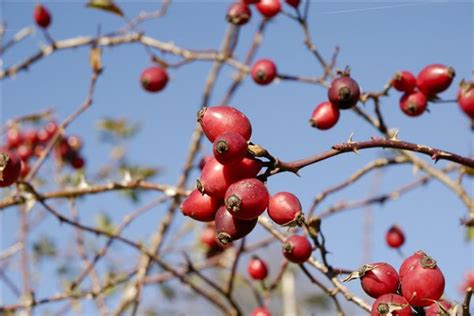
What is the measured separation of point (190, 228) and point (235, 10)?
183 cm

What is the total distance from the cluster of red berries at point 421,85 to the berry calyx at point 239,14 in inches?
44.7

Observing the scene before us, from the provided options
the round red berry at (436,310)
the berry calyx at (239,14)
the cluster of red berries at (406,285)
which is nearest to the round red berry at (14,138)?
the berry calyx at (239,14)

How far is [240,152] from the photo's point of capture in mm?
1267

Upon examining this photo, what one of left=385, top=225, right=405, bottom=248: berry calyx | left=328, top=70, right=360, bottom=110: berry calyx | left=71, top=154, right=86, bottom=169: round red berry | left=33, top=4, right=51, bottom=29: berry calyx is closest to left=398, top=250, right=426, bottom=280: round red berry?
left=328, top=70, right=360, bottom=110: berry calyx

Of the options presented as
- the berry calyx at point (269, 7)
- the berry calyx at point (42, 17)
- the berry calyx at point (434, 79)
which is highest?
the berry calyx at point (42, 17)

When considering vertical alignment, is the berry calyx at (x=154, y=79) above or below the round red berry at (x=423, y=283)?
above

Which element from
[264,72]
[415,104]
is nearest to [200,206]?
[415,104]

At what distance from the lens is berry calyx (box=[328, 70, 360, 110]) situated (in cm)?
182

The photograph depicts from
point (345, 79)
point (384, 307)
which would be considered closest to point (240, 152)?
point (384, 307)

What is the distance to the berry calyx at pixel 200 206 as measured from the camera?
1.39m

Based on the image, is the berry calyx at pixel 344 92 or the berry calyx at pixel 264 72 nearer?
the berry calyx at pixel 344 92

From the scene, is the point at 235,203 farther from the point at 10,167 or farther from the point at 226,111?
the point at 10,167

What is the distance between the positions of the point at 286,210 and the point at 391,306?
310mm

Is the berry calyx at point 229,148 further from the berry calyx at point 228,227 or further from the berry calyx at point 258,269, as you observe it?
the berry calyx at point 258,269
